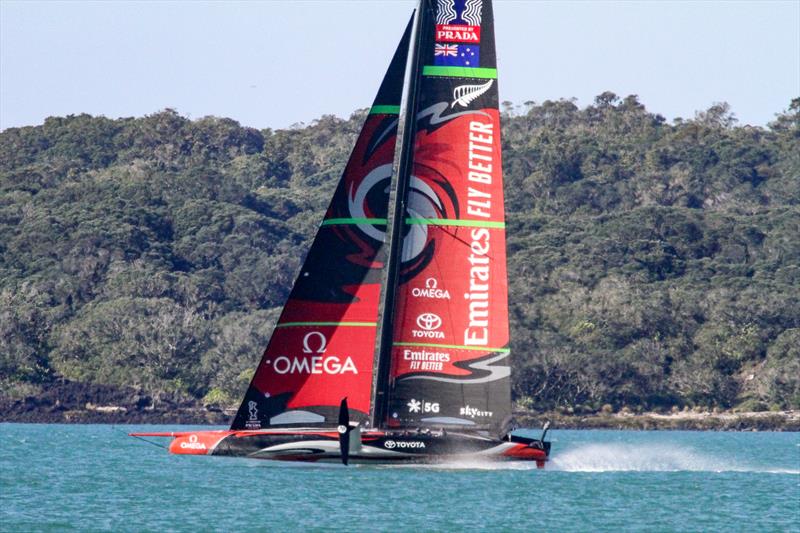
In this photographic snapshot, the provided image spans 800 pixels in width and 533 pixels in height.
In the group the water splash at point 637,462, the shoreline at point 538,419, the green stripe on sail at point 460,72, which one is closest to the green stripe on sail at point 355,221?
the green stripe on sail at point 460,72

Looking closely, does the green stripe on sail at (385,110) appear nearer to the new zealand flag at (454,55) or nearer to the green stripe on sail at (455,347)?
the new zealand flag at (454,55)

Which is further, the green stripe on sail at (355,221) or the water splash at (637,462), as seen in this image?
the water splash at (637,462)

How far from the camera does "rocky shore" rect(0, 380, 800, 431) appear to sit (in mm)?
92188

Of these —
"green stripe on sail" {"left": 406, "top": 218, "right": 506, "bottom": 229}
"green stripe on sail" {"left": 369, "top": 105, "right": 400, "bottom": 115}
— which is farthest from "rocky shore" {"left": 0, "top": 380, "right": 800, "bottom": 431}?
"green stripe on sail" {"left": 369, "top": 105, "right": 400, "bottom": 115}

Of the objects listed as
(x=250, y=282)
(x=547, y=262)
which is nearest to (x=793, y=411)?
(x=547, y=262)

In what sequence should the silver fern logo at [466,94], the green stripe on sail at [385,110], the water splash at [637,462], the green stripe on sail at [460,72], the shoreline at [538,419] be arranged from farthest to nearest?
the shoreline at [538,419] → the water splash at [637,462] → the green stripe on sail at [385,110] → the green stripe on sail at [460,72] → the silver fern logo at [466,94]

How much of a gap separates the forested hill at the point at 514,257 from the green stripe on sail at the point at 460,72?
6055 centimetres

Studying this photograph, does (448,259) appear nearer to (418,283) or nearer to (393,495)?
(418,283)

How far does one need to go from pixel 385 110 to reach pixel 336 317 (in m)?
4.55

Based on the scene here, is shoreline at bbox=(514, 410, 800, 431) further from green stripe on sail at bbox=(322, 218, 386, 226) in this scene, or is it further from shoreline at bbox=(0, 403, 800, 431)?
green stripe on sail at bbox=(322, 218, 386, 226)

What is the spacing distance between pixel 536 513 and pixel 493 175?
7.34 meters

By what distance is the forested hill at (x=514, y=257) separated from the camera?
316 ft

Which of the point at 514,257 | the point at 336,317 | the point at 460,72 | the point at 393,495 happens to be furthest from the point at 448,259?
the point at 514,257

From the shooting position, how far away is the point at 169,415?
3620 inches
